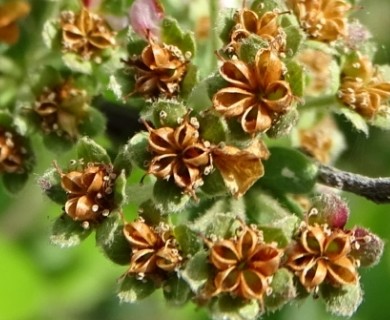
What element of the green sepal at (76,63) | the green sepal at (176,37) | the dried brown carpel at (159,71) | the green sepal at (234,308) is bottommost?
the green sepal at (234,308)

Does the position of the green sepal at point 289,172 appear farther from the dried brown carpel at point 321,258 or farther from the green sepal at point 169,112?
the green sepal at point 169,112

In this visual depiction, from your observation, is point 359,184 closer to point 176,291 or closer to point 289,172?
point 289,172

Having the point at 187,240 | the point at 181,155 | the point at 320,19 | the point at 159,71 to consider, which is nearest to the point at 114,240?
the point at 187,240

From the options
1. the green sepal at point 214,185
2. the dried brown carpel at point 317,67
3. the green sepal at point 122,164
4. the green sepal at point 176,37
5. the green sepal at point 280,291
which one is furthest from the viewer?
the dried brown carpel at point 317,67

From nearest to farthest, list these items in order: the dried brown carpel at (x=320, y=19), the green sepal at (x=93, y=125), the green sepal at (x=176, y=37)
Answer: the green sepal at (x=176, y=37) → the dried brown carpel at (x=320, y=19) → the green sepal at (x=93, y=125)

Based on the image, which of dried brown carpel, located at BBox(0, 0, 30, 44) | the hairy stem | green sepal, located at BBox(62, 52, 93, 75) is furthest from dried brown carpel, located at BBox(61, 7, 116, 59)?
the hairy stem

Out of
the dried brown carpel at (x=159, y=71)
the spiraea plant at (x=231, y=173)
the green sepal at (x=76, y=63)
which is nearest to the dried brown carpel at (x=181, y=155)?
the spiraea plant at (x=231, y=173)

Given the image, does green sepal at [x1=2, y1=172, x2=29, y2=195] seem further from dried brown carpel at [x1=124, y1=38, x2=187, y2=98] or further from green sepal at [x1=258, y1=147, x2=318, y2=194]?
green sepal at [x1=258, y1=147, x2=318, y2=194]

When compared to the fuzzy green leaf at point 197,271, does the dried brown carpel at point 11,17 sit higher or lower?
higher
